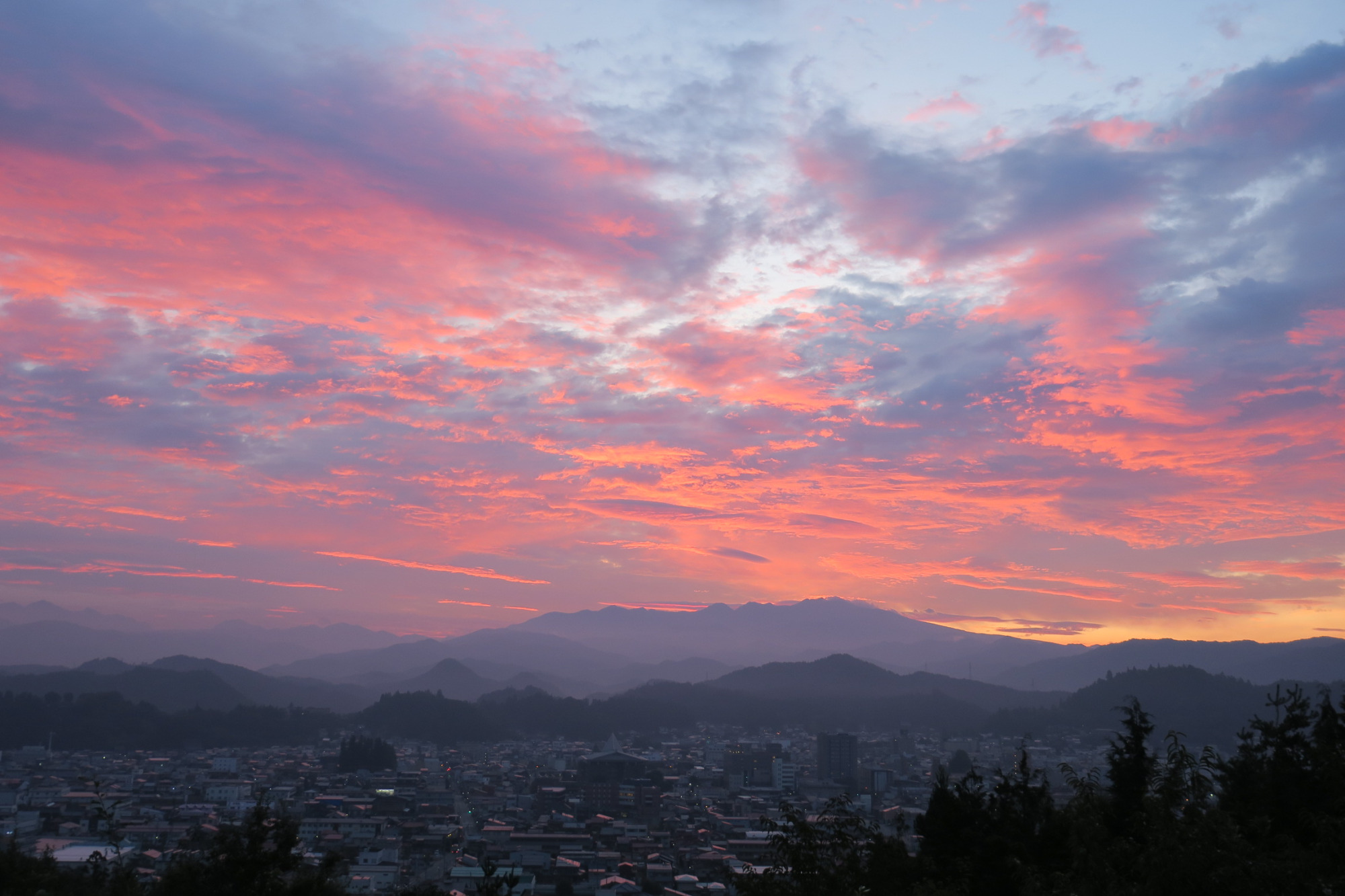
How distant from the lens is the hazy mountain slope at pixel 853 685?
12256 centimetres

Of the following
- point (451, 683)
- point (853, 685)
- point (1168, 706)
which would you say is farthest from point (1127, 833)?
point (451, 683)

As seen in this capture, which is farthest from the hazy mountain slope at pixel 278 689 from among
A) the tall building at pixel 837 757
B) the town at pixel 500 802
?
the tall building at pixel 837 757

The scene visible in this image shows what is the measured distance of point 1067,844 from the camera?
40.3ft

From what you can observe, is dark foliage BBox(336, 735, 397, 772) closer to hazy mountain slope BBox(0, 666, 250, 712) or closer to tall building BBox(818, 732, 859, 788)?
tall building BBox(818, 732, 859, 788)

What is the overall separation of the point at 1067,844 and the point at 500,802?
3819cm

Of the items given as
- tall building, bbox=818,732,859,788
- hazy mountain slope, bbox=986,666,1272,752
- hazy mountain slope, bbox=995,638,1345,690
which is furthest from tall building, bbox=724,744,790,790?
hazy mountain slope, bbox=995,638,1345,690

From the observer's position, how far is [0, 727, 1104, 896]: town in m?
23.5

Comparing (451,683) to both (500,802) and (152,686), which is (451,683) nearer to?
(152,686)

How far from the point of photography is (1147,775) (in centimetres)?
1427

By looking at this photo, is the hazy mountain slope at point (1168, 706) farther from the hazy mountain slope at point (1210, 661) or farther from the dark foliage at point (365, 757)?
the dark foliage at point (365, 757)

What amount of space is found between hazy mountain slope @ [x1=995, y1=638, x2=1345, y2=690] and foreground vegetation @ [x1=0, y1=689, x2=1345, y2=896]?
10107 cm

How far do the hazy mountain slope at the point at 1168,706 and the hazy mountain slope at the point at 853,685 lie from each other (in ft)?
66.8

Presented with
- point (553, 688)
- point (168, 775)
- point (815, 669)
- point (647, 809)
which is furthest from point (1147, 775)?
point (553, 688)

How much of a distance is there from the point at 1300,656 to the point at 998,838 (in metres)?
149
